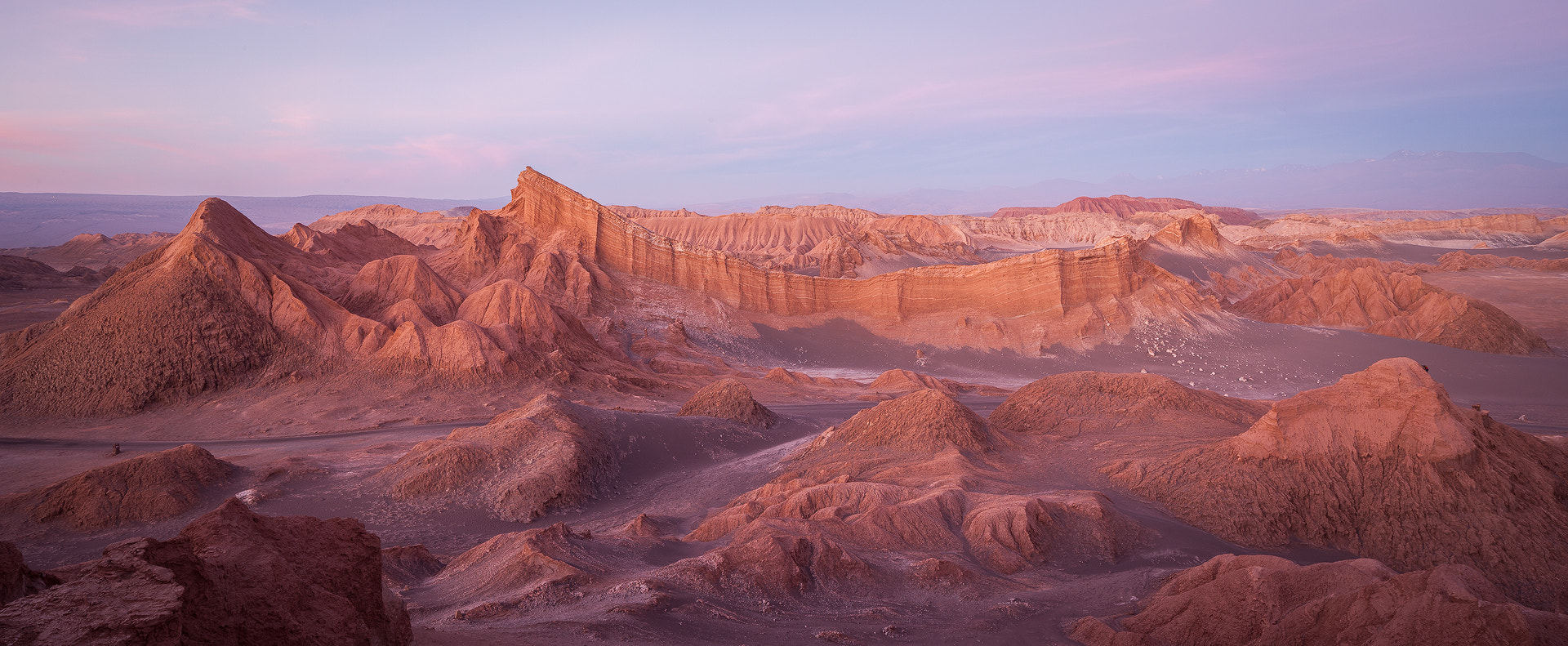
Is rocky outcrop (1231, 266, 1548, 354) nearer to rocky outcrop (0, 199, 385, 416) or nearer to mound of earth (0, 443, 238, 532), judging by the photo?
rocky outcrop (0, 199, 385, 416)

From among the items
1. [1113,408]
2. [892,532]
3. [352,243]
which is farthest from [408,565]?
[352,243]

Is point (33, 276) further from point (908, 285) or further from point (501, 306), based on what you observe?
point (908, 285)

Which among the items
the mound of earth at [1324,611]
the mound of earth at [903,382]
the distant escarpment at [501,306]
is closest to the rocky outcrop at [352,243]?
the distant escarpment at [501,306]

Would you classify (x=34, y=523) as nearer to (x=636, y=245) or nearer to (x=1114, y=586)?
(x=1114, y=586)

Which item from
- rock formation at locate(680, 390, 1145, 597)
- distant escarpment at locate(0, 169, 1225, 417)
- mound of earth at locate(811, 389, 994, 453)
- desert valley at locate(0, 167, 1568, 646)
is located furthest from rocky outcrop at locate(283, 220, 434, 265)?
rock formation at locate(680, 390, 1145, 597)

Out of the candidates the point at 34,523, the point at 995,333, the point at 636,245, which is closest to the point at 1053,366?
the point at 995,333
